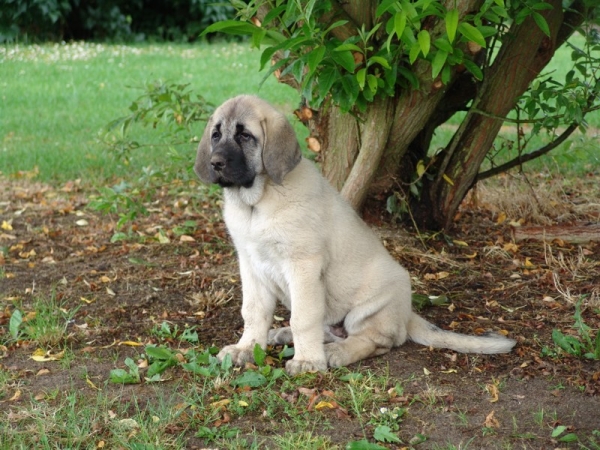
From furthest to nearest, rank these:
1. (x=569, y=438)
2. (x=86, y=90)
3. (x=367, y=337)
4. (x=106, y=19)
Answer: (x=106, y=19) → (x=86, y=90) → (x=367, y=337) → (x=569, y=438)

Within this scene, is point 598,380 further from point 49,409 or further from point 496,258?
point 49,409

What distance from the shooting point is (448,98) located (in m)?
6.26

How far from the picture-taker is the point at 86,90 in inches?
495

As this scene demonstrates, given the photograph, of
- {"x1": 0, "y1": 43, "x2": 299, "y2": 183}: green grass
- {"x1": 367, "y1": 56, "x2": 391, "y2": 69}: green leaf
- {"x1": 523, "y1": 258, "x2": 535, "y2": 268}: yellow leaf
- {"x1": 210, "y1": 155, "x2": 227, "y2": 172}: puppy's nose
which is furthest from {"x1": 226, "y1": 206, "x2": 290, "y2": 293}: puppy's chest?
{"x1": 0, "y1": 43, "x2": 299, "y2": 183}: green grass

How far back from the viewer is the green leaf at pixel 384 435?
3549mm

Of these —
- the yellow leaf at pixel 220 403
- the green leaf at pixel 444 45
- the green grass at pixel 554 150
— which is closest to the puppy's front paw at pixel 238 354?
the yellow leaf at pixel 220 403

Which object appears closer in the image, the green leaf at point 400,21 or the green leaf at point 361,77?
the green leaf at point 400,21

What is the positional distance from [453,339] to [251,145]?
1498 millimetres

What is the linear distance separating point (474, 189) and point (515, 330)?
2.21 meters

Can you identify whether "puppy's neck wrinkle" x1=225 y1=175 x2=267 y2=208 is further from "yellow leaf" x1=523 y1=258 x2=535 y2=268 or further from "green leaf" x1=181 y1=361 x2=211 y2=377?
"yellow leaf" x1=523 y1=258 x2=535 y2=268

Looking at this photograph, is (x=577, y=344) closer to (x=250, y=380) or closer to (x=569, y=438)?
(x=569, y=438)

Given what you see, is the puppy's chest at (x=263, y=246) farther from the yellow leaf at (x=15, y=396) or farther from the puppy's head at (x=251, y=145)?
the yellow leaf at (x=15, y=396)

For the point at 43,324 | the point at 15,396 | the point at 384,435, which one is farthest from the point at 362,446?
the point at 43,324

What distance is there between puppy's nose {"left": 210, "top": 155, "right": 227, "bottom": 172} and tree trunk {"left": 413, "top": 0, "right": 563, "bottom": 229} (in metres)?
2.36
